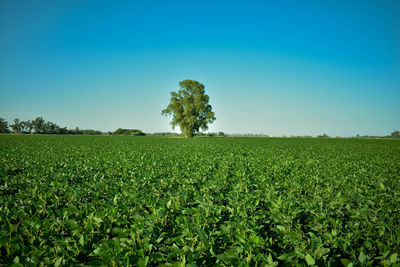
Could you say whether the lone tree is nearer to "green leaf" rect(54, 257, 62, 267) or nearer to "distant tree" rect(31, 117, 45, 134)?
"green leaf" rect(54, 257, 62, 267)

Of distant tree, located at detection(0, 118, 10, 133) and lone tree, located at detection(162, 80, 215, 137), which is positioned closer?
lone tree, located at detection(162, 80, 215, 137)

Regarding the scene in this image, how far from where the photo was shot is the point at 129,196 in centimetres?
441

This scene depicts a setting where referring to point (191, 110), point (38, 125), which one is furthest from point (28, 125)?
point (191, 110)

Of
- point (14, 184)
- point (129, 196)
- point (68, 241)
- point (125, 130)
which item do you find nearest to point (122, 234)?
point (68, 241)

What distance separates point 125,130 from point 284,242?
449 feet

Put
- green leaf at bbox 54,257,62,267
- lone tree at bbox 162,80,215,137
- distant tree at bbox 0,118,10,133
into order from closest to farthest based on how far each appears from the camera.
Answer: green leaf at bbox 54,257,62,267
lone tree at bbox 162,80,215,137
distant tree at bbox 0,118,10,133

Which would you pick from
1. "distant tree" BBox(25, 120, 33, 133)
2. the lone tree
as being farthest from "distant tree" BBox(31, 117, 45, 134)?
the lone tree

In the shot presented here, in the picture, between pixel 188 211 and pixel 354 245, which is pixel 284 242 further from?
pixel 188 211

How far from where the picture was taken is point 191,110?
5616cm

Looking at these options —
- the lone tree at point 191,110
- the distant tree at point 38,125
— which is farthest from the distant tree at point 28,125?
the lone tree at point 191,110

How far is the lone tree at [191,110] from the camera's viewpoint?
56625 mm

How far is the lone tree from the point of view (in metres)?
56.6

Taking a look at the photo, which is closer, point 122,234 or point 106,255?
point 106,255

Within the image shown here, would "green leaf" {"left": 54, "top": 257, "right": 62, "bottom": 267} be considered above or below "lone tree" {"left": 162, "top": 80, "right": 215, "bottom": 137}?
below
